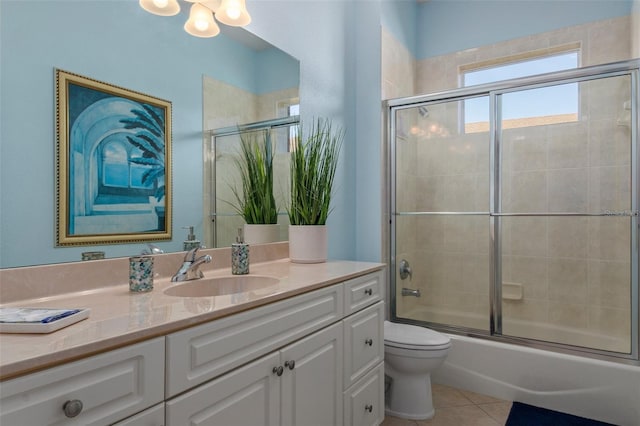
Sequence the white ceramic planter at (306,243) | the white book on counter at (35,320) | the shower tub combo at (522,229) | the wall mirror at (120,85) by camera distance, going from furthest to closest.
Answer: the shower tub combo at (522,229) → the white ceramic planter at (306,243) → the wall mirror at (120,85) → the white book on counter at (35,320)

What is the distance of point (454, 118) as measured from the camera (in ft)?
9.43

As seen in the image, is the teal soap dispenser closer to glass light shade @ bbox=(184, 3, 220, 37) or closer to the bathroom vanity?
the bathroom vanity

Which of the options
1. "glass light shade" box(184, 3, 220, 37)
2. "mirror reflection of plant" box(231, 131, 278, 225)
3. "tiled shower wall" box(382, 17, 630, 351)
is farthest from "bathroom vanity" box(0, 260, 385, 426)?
"tiled shower wall" box(382, 17, 630, 351)

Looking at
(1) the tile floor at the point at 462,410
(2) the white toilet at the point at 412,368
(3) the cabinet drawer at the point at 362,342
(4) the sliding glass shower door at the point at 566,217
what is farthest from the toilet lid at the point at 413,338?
(4) the sliding glass shower door at the point at 566,217

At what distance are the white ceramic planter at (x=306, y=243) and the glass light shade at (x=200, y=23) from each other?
0.95 metres

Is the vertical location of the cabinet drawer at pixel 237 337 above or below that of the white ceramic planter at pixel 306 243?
below

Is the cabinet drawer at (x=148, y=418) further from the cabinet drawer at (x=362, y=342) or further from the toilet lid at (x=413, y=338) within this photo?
the toilet lid at (x=413, y=338)

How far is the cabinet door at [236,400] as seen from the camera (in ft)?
2.97

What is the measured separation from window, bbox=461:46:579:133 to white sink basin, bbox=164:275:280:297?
1936 millimetres

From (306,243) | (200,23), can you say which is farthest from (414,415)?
(200,23)

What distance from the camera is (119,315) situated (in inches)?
36.4

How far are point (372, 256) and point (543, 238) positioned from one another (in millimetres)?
1278

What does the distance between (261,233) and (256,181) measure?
0.84ft

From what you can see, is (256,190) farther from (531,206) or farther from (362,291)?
(531,206)
